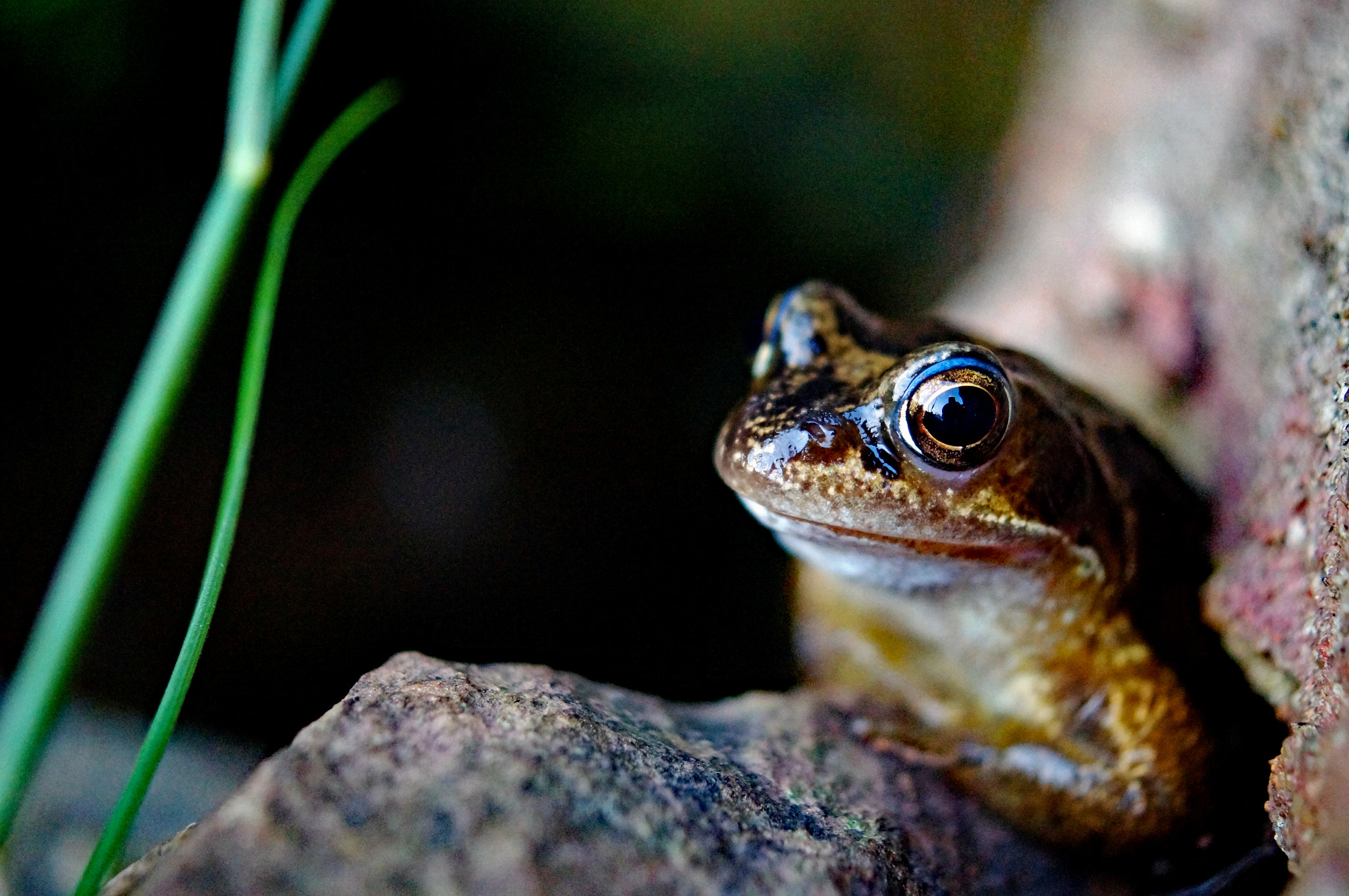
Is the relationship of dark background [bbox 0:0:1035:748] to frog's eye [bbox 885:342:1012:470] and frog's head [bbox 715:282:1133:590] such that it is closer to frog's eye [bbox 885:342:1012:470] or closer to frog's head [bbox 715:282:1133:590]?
frog's head [bbox 715:282:1133:590]

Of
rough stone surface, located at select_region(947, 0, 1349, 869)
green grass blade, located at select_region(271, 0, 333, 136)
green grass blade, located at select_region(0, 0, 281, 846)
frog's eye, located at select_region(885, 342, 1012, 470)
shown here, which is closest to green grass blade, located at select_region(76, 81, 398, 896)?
green grass blade, located at select_region(0, 0, 281, 846)

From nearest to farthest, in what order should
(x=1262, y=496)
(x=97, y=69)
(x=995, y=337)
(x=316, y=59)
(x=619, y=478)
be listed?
(x=1262, y=496) → (x=97, y=69) → (x=316, y=59) → (x=995, y=337) → (x=619, y=478)

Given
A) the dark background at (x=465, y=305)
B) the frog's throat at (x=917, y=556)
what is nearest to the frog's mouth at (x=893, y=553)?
the frog's throat at (x=917, y=556)

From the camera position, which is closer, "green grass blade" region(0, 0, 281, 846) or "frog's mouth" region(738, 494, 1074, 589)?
"green grass blade" region(0, 0, 281, 846)

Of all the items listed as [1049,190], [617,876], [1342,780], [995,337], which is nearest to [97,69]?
[617,876]

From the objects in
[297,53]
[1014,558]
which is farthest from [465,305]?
[1014,558]

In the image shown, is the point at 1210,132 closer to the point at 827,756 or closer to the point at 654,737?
the point at 827,756
